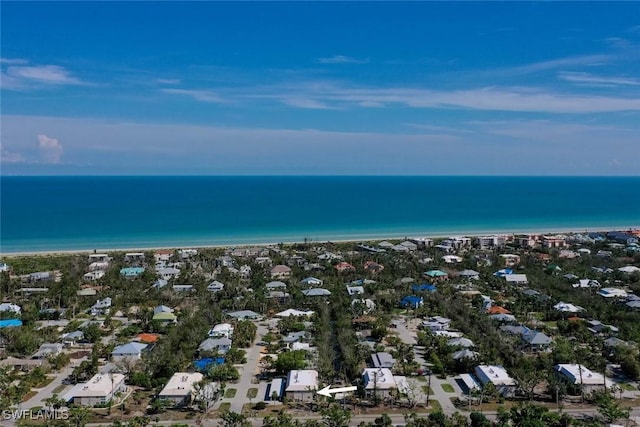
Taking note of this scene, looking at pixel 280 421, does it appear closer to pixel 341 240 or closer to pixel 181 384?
pixel 181 384

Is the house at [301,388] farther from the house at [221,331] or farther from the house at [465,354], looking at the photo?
the house at [221,331]

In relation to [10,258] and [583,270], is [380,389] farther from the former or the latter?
[10,258]

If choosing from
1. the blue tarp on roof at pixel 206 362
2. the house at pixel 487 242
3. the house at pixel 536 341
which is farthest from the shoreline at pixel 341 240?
the house at pixel 536 341

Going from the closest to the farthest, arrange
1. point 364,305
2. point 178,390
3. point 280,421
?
point 280,421
point 178,390
point 364,305

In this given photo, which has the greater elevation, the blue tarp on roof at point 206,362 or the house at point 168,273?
the house at point 168,273

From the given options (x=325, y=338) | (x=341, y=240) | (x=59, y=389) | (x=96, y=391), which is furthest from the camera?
(x=341, y=240)

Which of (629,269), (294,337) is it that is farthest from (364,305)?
(629,269)

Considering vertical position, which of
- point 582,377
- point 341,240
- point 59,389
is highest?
point 341,240
